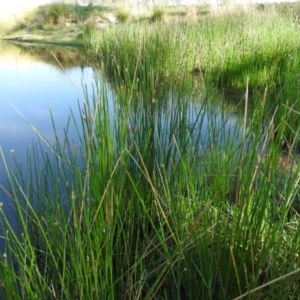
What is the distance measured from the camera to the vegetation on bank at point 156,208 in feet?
2.68

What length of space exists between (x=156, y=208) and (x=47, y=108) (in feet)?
8.80

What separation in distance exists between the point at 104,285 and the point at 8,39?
1064 centimetres

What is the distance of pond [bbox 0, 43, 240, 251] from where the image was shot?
1.44 m

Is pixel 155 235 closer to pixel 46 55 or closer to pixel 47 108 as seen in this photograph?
pixel 47 108

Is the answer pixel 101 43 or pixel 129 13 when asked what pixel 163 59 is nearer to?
pixel 101 43

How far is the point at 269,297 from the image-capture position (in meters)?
0.85

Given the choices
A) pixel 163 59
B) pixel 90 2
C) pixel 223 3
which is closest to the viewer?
pixel 163 59

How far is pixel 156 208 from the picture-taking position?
106 cm

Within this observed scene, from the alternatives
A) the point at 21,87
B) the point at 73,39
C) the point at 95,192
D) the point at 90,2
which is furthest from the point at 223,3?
the point at 90,2

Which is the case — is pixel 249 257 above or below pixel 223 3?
below

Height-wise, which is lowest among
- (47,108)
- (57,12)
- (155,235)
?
(47,108)

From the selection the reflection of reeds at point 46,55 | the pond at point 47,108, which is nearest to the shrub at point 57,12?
the reflection of reeds at point 46,55

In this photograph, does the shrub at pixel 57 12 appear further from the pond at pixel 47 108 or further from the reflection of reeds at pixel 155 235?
the reflection of reeds at pixel 155 235

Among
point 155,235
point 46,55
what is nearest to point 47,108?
point 155,235
